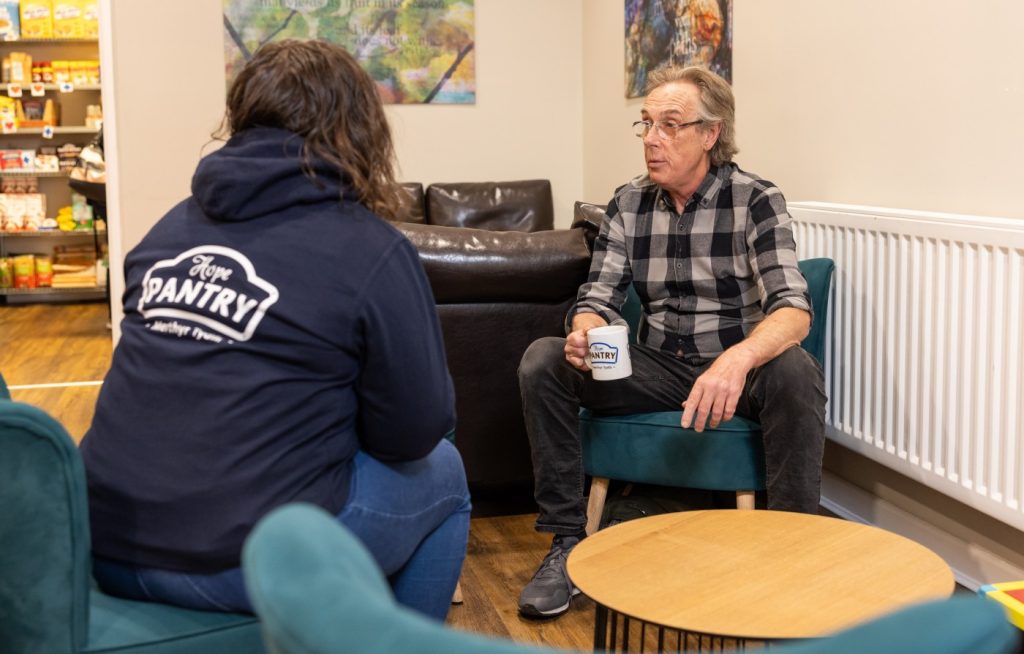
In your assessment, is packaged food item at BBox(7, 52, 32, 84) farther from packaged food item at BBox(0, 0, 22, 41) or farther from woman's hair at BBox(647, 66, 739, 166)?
woman's hair at BBox(647, 66, 739, 166)

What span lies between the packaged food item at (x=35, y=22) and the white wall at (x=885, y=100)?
19.4 feet

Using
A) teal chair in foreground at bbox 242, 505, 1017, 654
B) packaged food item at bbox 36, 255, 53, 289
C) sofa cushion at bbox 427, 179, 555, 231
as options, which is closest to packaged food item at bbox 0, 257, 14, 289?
packaged food item at bbox 36, 255, 53, 289

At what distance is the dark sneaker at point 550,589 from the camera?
2.45 metres

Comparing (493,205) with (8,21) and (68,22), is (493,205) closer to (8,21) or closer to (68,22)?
(68,22)

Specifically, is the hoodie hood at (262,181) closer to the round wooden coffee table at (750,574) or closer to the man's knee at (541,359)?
the round wooden coffee table at (750,574)

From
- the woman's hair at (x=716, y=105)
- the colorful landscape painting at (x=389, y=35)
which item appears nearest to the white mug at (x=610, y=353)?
the woman's hair at (x=716, y=105)

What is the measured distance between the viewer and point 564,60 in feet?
19.6

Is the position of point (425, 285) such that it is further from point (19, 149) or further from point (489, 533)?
point (19, 149)

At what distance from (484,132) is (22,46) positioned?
13.8ft

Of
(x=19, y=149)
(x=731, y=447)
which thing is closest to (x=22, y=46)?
(x=19, y=149)

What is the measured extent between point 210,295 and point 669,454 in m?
1.39

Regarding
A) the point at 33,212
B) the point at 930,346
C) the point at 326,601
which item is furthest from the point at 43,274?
the point at 326,601

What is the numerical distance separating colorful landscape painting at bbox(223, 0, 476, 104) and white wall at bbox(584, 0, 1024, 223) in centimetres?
230

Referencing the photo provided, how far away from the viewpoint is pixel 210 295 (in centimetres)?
138
